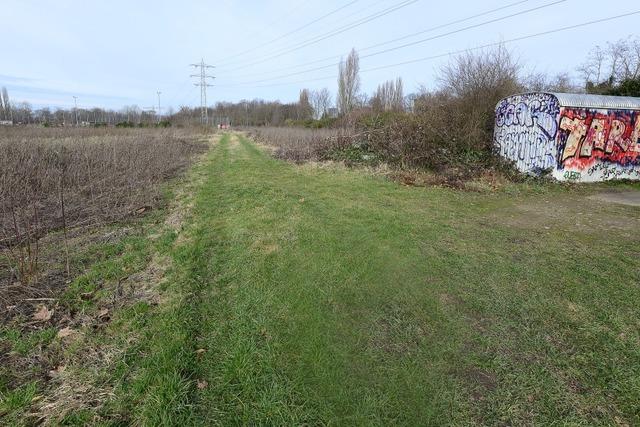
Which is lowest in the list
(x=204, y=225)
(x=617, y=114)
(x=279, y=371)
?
(x=279, y=371)

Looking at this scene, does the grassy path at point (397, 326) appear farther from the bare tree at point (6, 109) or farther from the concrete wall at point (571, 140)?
the bare tree at point (6, 109)

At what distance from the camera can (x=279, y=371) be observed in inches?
105

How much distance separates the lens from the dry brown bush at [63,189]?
5441 millimetres

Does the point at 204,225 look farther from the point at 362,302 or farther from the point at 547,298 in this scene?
the point at 547,298

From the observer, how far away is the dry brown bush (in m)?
5.44

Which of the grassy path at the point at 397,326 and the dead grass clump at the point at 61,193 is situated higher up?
the dead grass clump at the point at 61,193

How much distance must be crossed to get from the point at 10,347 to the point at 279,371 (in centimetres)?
233

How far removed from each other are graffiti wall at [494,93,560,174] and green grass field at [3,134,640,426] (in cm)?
512

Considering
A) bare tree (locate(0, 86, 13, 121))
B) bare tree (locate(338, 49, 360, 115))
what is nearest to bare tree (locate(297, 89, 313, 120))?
bare tree (locate(338, 49, 360, 115))

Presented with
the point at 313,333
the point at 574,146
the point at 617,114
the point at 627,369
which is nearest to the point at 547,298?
the point at 627,369

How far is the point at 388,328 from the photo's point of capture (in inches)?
127

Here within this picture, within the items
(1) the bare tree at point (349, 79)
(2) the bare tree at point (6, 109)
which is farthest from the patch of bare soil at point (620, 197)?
(2) the bare tree at point (6, 109)

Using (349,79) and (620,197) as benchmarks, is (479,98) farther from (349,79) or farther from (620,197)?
(349,79)

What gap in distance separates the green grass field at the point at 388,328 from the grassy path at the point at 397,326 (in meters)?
0.01
